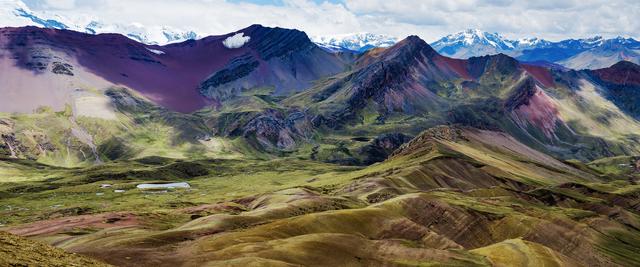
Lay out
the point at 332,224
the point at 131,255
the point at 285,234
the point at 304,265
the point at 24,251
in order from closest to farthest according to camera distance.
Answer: the point at 24,251 < the point at 131,255 < the point at 304,265 < the point at 285,234 < the point at 332,224

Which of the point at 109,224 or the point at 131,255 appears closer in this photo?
the point at 131,255

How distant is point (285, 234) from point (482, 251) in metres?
63.1

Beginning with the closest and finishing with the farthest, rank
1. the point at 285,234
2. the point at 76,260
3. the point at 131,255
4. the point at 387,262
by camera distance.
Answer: the point at 76,260 → the point at 131,255 → the point at 387,262 → the point at 285,234

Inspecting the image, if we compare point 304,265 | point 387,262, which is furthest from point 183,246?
point 387,262

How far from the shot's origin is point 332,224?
191875 millimetres

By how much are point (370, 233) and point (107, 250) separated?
8553cm

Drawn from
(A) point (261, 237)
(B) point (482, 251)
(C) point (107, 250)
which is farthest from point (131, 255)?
(B) point (482, 251)

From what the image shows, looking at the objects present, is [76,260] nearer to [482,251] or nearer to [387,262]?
[387,262]

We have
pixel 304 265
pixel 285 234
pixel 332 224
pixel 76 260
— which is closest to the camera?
pixel 76 260

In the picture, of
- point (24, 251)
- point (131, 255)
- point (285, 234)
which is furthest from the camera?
point (285, 234)

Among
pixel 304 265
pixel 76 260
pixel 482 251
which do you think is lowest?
pixel 482 251

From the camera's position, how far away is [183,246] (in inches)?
5906

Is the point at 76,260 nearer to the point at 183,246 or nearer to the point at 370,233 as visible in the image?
the point at 183,246

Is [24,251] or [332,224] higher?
[24,251]
